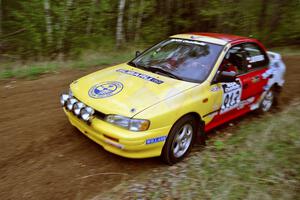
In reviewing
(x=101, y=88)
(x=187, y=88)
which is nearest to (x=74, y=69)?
(x=101, y=88)

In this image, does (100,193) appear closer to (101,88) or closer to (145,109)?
(145,109)

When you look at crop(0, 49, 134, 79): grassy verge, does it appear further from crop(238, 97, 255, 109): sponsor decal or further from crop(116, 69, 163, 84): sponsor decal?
crop(238, 97, 255, 109): sponsor decal

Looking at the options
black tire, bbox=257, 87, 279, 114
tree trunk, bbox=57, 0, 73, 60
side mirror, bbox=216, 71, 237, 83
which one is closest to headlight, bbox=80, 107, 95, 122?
side mirror, bbox=216, 71, 237, 83

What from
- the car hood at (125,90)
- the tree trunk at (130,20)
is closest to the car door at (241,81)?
the car hood at (125,90)

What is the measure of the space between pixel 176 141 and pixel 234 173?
0.88 meters

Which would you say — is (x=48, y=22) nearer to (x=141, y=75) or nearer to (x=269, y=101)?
(x=141, y=75)

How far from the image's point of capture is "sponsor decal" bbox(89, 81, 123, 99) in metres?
4.41

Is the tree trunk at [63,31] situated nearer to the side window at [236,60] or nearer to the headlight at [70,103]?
the headlight at [70,103]

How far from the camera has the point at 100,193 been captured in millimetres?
3787

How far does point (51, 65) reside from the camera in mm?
9086

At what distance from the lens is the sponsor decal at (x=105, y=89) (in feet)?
14.5

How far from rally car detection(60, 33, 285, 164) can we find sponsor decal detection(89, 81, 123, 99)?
0.01 m

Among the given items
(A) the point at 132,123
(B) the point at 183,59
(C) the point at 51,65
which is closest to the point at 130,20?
(C) the point at 51,65

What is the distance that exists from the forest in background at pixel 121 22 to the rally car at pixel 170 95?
674cm
